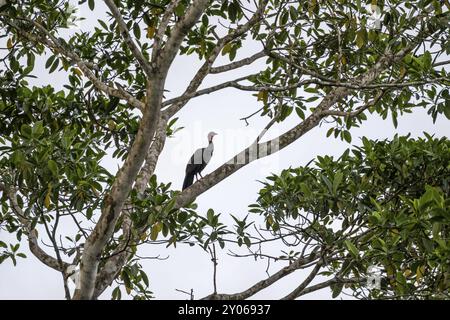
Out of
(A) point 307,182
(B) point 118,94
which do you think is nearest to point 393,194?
(A) point 307,182

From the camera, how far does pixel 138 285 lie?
758 cm

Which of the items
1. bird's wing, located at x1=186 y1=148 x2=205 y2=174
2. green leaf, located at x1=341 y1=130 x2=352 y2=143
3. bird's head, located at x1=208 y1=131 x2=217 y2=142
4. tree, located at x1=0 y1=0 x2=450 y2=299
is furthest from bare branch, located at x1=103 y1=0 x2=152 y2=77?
bird's head, located at x1=208 y1=131 x2=217 y2=142

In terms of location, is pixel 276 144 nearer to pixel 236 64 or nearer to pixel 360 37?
pixel 236 64

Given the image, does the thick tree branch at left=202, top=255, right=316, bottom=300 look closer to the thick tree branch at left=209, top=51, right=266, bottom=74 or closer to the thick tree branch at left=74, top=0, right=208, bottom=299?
the thick tree branch at left=74, top=0, right=208, bottom=299

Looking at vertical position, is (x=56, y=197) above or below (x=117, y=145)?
below

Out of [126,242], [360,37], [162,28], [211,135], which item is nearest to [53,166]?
[126,242]

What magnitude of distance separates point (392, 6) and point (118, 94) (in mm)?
2448

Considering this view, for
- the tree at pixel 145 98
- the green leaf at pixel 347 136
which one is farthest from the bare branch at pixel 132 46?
the green leaf at pixel 347 136

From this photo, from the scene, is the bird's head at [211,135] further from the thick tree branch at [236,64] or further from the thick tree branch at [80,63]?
the thick tree branch at [236,64]

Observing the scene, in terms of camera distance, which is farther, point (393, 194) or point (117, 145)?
point (117, 145)

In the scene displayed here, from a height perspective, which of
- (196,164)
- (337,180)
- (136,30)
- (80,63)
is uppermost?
(136,30)

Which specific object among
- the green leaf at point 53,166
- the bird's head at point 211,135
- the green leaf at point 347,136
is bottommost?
the green leaf at point 53,166

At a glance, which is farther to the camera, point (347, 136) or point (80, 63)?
point (347, 136)
